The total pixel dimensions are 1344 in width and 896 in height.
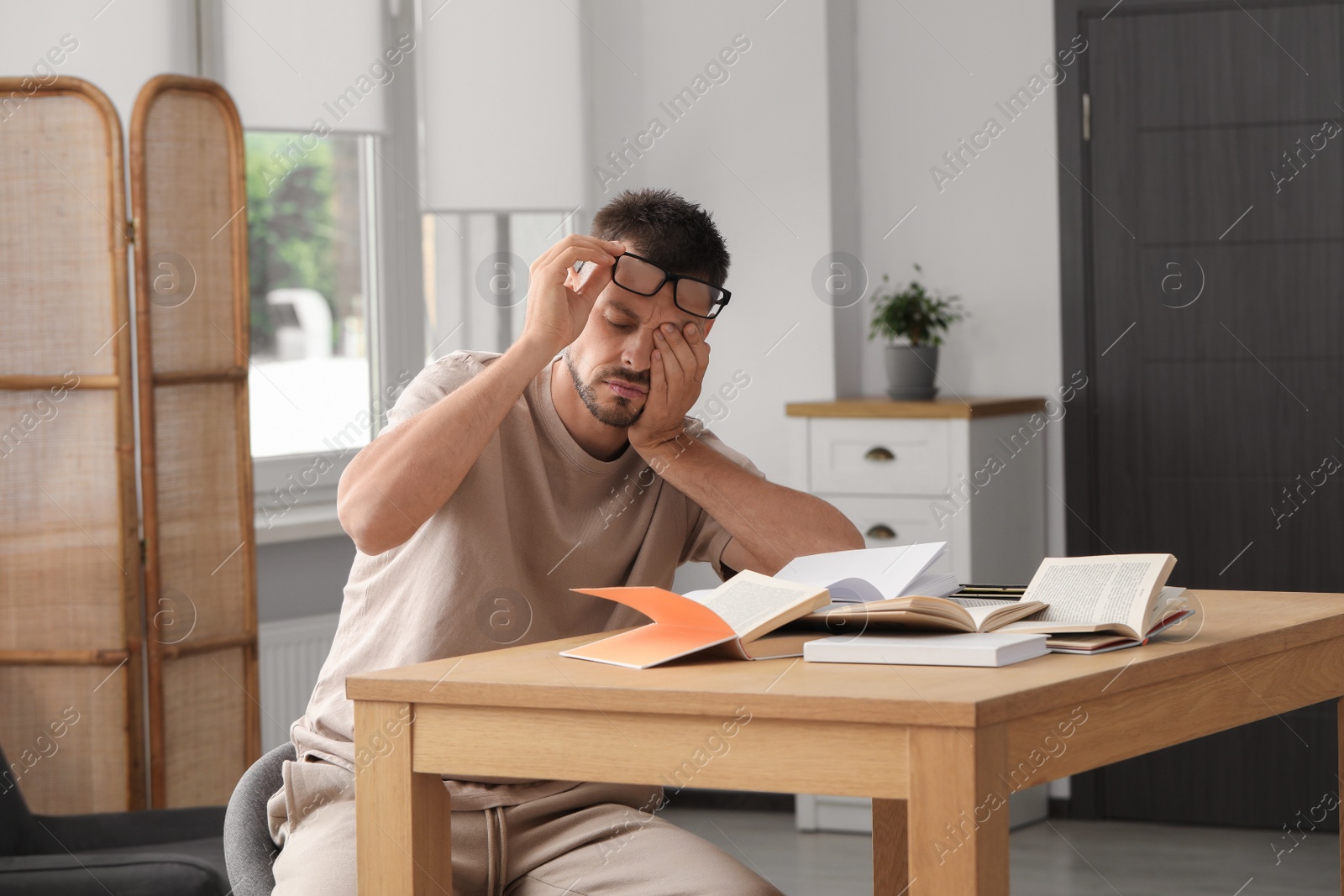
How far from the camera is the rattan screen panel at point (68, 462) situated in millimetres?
3012

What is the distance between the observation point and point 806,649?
142 cm

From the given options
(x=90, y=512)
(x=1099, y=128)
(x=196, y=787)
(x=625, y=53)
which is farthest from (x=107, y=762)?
(x=1099, y=128)

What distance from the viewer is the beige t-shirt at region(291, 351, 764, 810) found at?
1.72 m

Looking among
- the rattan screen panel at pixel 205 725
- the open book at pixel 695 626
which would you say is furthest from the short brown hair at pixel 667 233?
the rattan screen panel at pixel 205 725

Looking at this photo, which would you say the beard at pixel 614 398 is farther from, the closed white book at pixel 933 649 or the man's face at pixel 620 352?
the closed white book at pixel 933 649

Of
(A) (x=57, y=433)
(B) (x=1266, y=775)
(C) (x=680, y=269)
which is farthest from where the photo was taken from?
(B) (x=1266, y=775)

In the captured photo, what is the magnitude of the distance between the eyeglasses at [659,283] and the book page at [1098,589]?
0.51 meters

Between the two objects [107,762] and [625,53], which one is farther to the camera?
[625,53]

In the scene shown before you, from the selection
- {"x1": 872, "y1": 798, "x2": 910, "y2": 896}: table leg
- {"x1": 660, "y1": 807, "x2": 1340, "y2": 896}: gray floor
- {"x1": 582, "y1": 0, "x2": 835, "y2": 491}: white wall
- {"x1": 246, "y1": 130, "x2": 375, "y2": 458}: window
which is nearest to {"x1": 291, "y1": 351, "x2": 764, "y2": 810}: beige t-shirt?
{"x1": 872, "y1": 798, "x2": 910, "y2": 896}: table leg

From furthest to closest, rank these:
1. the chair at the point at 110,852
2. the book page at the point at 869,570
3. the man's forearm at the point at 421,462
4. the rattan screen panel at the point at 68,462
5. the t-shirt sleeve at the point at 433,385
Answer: the rattan screen panel at the point at 68,462 → the chair at the point at 110,852 → the t-shirt sleeve at the point at 433,385 → the man's forearm at the point at 421,462 → the book page at the point at 869,570

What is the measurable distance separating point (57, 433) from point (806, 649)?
2.11 m

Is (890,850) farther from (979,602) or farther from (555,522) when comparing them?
(555,522)

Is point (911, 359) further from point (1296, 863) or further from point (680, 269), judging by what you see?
point (680, 269)

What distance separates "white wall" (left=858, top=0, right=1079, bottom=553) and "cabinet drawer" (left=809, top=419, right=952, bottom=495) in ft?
1.49
